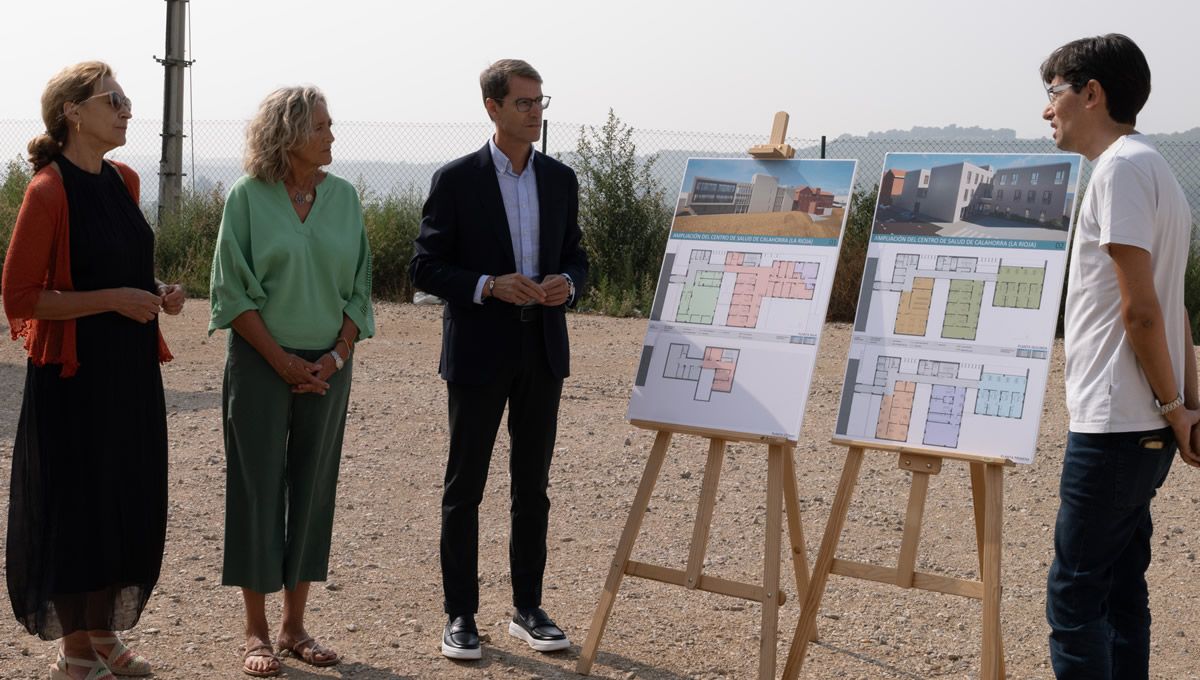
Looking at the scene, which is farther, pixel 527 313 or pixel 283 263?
pixel 527 313

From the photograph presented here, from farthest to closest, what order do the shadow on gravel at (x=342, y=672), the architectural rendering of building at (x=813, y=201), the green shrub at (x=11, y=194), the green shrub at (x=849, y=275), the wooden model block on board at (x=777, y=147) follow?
1. the green shrub at (x=11, y=194)
2. the green shrub at (x=849, y=275)
3. the wooden model block on board at (x=777, y=147)
4. the architectural rendering of building at (x=813, y=201)
5. the shadow on gravel at (x=342, y=672)

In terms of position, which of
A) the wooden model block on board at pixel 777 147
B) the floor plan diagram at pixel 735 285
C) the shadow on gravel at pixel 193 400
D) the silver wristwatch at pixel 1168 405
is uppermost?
the wooden model block on board at pixel 777 147

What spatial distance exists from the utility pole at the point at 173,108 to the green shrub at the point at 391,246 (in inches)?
101

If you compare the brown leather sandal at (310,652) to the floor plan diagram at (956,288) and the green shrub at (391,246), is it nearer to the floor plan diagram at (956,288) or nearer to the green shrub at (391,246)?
the floor plan diagram at (956,288)

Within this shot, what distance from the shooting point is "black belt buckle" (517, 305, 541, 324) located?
175 inches

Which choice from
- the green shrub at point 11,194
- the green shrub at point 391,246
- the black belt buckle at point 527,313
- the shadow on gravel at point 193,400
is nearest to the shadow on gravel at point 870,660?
the black belt buckle at point 527,313

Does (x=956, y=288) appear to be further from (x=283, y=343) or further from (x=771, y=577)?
(x=283, y=343)

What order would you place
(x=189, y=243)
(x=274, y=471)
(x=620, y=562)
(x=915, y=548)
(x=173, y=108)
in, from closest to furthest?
1. (x=915, y=548)
2. (x=274, y=471)
3. (x=620, y=562)
4. (x=189, y=243)
5. (x=173, y=108)

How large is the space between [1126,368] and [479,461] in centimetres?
218

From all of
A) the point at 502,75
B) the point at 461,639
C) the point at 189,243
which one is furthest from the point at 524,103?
the point at 189,243

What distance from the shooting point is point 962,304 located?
169 inches

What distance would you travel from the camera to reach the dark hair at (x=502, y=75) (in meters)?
4.40

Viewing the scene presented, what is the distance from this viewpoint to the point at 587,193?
1447 cm

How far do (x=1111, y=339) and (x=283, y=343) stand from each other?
8.28 ft
